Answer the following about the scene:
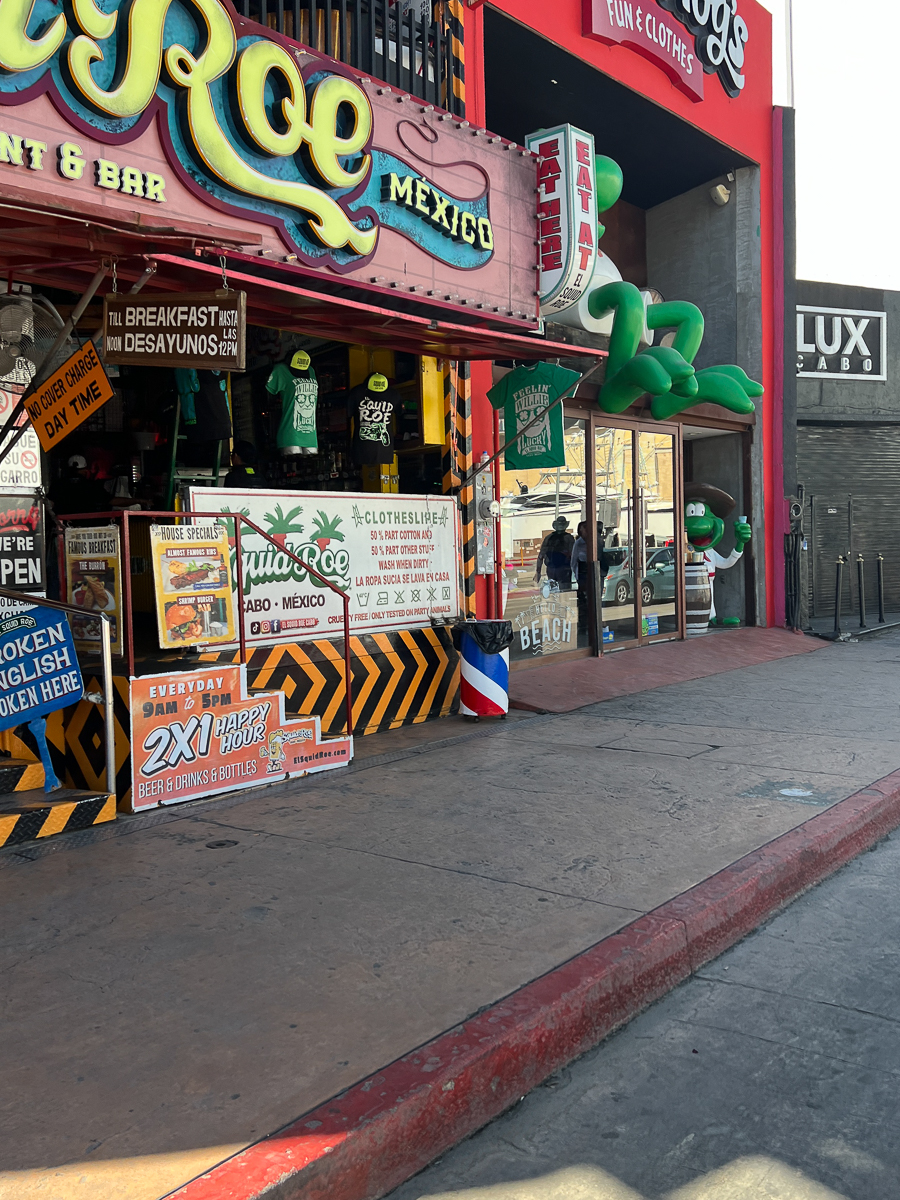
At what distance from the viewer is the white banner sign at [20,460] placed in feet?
20.8

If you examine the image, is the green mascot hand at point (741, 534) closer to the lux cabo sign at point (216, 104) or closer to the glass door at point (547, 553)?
→ the glass door at point (547, 553)

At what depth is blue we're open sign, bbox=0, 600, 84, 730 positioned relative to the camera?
18.5 feet

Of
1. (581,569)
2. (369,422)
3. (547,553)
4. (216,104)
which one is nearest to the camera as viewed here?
(216,104)

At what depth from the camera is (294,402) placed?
339 inches

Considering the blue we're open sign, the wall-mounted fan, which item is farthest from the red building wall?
the blue we're open sign

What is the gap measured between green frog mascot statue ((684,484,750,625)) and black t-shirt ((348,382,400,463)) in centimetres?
708

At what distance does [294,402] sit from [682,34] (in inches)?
Result: 337

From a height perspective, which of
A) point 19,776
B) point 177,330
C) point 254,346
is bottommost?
point 19,776

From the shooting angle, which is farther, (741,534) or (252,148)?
(741,534)

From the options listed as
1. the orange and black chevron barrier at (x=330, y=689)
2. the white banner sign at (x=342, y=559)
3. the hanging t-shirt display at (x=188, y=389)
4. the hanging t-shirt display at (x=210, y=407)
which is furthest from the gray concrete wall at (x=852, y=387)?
the hanging t-shirt display at (x=188, y=389)

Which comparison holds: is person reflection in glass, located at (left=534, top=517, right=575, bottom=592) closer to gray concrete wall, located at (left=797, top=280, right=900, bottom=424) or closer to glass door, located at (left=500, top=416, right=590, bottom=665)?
glass door, located at (left=500, top=416, right=590, bottom=665)

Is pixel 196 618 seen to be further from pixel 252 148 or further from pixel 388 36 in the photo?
pixel 388 36

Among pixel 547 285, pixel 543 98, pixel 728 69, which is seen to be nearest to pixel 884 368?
pixel 728 69

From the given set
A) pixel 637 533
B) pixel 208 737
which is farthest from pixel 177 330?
pixel 637 533
